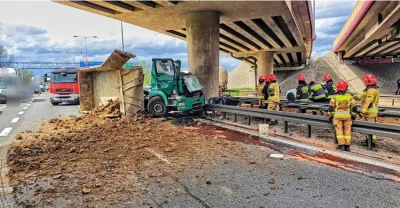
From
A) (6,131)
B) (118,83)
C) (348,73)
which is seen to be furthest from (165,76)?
(348,73)

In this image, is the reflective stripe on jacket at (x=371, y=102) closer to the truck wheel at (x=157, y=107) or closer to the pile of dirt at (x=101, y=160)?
the pile of dirt at (x=101, y=160)

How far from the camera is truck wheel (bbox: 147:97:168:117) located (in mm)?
11539

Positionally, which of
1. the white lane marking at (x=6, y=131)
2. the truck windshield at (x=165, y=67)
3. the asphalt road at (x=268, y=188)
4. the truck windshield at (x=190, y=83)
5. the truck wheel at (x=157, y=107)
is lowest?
the asphalt road at (x=268, y=188)

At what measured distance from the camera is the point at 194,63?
14.9 metres

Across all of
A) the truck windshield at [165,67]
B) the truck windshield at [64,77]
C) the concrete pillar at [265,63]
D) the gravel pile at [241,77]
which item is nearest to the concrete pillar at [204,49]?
the truck windshield at [165,67]

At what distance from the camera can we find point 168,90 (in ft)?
37.6

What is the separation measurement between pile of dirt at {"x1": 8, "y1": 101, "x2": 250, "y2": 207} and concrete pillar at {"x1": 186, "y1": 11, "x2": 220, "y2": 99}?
5.33 metres

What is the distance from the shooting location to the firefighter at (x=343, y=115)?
6.94m

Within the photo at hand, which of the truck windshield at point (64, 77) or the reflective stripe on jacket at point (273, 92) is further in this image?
the truck windshield at point (64, 77)

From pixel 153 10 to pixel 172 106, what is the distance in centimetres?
642

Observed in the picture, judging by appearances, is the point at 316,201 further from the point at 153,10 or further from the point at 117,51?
the point at 153,10

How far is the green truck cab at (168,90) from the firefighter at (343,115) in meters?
5.38

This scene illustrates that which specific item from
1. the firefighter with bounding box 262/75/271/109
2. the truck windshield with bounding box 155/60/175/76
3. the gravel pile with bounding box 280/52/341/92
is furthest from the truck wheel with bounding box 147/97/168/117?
the gravel pile with bounding box 280/52/341/92

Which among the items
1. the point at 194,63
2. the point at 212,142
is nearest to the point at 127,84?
the point at 194,63
